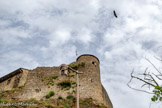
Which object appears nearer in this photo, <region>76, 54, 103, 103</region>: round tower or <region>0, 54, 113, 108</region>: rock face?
<region>76, 54, 103, 103</region>: round tower

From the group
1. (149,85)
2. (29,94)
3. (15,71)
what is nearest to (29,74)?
(15,71)

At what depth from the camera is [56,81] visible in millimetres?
22359

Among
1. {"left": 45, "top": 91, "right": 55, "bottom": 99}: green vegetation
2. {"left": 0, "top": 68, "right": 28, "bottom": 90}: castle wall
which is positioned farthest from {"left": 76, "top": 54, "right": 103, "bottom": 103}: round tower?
{"left": 0, "top": 68, "right": 28, "bottom": 90}: castle wall

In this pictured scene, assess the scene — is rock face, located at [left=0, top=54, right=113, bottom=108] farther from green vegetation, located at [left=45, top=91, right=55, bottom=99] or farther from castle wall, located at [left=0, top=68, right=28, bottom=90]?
green vegetation, located at [left=45, top=91, right=55, bottom=99]

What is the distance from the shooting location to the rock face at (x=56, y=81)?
2080 centimetres

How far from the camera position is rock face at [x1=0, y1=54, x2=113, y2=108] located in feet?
68.2

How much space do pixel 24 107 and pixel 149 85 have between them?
41.0 feet

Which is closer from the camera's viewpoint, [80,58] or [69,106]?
[69,106]

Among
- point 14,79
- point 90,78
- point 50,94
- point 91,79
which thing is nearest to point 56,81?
point 50,94

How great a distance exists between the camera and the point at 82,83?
21.5m

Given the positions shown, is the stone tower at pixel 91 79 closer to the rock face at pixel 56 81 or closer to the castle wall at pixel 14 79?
the rock face at pixel 56 81

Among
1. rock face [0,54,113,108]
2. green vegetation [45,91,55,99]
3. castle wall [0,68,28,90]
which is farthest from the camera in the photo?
castle wall [0,68,28,90]

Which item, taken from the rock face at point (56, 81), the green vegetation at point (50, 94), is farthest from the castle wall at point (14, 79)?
the green vegetation at point (50, 94)

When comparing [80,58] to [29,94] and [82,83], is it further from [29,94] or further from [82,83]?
[29,94]
